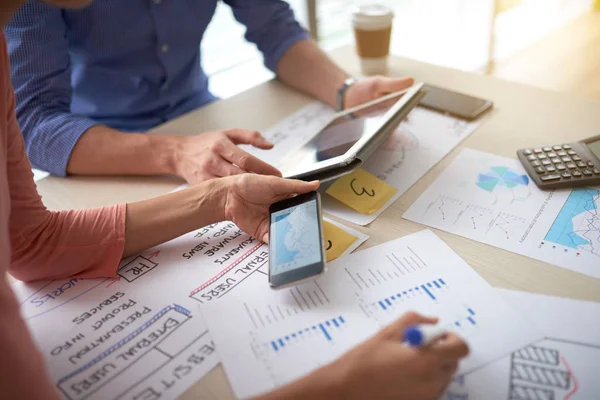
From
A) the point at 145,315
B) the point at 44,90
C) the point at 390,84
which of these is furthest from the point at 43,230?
the point at 390,84

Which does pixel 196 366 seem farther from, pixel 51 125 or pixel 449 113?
pixel 449 113

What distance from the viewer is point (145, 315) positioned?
58 centimetres

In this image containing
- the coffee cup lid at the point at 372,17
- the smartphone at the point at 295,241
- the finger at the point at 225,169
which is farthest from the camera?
the coffee cup lid at the point at 372,17

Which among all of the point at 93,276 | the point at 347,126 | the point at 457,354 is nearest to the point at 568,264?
the point at 457,354

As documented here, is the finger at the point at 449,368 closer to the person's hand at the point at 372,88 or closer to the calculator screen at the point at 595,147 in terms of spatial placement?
the calculator screen at the point at 595,147

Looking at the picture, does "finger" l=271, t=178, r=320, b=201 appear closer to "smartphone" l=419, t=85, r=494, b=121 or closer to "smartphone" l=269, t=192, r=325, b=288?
"smartphone" l=269, t=192, r=325, b=288

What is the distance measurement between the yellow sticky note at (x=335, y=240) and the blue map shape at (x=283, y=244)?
0.20 ft

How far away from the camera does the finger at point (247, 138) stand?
2.68 feet

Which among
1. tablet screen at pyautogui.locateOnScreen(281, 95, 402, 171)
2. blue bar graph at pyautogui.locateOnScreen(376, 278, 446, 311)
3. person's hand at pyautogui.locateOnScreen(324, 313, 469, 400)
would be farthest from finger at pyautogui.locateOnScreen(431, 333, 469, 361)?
tablet screen at pyautogui.locateOnScreen(281, 95, 402, 171)

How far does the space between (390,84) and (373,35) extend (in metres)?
0.23

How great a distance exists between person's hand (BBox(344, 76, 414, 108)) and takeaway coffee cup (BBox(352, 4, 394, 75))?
0.59 feet

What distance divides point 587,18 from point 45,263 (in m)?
3.32

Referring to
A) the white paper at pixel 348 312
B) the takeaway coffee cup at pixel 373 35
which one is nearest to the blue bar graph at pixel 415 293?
the white paper at pixel 348 312

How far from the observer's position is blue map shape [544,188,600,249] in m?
0.64
